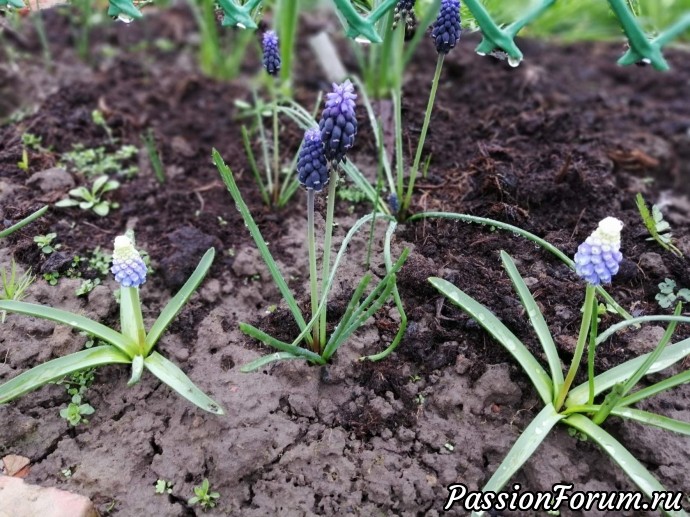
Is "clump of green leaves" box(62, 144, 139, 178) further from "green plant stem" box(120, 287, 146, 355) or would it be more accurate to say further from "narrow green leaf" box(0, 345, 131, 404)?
"narrow green leaf" box(0, 345, 131, 404)

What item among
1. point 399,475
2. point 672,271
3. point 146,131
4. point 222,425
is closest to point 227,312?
point 222,425

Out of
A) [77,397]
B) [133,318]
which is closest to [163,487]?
[77,397]

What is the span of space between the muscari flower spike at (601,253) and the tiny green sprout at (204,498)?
1.40m

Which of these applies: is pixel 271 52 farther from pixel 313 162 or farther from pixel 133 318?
pixel 133 318

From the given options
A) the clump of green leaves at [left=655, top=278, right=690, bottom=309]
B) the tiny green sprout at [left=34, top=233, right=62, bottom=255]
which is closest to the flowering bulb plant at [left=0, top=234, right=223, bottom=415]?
the tiny green sprout at [left=34, top=233, right=62, bottom=255]

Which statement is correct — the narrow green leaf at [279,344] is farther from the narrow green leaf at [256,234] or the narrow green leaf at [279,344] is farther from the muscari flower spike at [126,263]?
the muscari flower spike at [126,263]

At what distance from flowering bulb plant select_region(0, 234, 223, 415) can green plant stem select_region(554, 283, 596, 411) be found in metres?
1.17

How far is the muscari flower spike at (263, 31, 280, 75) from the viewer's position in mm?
2545

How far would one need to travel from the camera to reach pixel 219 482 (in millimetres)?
2080

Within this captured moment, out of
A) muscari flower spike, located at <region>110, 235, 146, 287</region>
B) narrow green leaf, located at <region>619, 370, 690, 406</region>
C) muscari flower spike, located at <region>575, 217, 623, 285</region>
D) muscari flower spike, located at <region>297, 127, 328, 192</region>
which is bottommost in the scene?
narrow green leaf, located at <region>619, 370, 690, 406</region>

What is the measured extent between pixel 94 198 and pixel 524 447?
2.29 meters

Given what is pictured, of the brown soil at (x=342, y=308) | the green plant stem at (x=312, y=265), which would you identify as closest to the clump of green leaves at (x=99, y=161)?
the brown soil at (x=342, y=308)

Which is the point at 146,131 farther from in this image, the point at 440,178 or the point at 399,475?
the point at 399,475

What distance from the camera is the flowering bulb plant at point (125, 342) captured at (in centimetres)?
207
